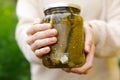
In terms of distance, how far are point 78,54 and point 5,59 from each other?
1.93m

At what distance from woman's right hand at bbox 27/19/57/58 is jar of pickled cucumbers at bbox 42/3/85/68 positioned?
0.01m

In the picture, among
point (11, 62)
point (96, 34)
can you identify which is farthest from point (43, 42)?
point (11, 62)

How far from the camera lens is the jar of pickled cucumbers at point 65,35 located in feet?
3.86

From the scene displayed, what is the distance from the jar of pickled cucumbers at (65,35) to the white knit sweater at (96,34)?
0.22m

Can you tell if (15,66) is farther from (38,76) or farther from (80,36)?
(80,36)

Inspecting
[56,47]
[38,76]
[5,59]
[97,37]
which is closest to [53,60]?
[56,47]

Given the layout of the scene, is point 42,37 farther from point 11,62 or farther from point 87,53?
point 11,62

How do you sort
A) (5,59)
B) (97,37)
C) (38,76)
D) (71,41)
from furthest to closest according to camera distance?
(5,59), (38,76), (97,37), (71,41)

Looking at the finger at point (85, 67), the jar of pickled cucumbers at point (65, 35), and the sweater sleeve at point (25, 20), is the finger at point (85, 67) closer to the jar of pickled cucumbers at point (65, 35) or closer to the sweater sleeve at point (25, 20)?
the jar of pickled cucumbers at point (65, 35)

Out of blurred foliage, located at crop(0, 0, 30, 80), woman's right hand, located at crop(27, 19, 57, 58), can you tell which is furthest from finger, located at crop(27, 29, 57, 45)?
blurred foliage, located at crop(0, 0, 30, 80)

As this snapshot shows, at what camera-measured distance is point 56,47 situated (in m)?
1.19

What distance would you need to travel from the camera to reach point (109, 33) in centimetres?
144

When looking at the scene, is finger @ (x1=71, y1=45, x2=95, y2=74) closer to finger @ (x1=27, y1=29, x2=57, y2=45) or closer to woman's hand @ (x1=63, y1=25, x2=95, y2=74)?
woman's hand @ (x1=63, y1=25, x2=95, y2=74)

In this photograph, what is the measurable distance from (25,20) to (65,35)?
361 millimetres
